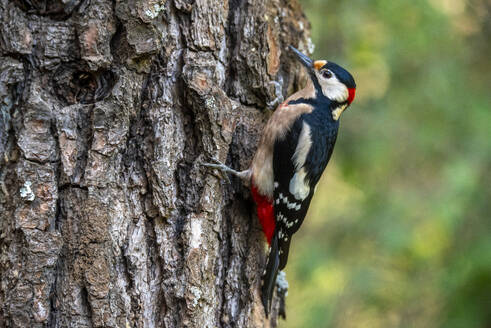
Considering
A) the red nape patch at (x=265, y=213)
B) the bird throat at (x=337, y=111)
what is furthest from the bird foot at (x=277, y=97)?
the bird throat at (x=337, y=111)

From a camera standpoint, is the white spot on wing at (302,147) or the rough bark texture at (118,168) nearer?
the rough bark texture at (118,168)

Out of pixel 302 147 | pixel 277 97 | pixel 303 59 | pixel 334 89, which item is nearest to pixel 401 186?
pixel 334 89

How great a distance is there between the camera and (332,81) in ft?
10.9

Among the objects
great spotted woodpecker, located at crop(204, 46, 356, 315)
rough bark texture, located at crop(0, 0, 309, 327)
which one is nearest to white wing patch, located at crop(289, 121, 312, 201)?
great spotted woodpecker, located at crop(204, 46, 356, 315)

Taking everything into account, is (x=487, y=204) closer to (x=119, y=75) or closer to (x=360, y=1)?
(x=360, y=1)

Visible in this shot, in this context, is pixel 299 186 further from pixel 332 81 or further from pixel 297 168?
pixel 332 81

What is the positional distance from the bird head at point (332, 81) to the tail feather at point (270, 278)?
3.67ft

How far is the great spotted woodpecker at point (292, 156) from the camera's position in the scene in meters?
2.69

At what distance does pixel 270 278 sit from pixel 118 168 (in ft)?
3.04

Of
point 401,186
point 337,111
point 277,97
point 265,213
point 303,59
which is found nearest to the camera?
point 265,213

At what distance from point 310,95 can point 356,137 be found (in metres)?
1.45

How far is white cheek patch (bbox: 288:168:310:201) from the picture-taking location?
2.96 meters

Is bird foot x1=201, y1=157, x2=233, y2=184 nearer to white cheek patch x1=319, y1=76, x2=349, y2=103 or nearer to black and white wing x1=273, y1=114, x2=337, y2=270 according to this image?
black and white wing x1=273, y1=114, x2=337, y2=270

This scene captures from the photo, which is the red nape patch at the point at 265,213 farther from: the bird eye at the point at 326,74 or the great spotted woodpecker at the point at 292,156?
the bird eye at the point at 326,74
